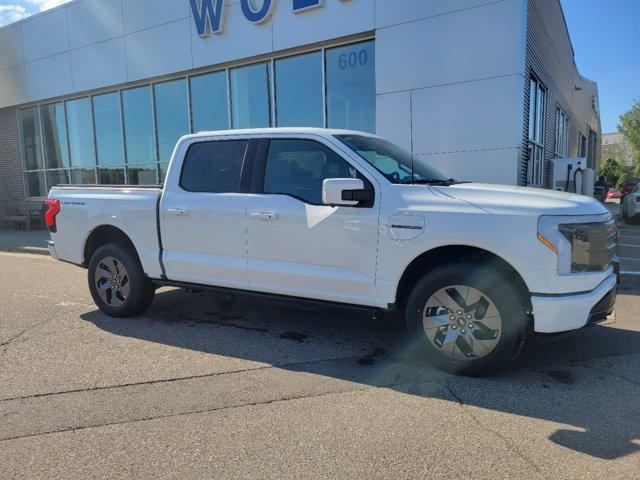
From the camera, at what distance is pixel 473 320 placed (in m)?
3.89

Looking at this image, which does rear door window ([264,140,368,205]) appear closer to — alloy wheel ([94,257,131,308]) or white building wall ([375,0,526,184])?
alloy wheel ([94,257,131,308])

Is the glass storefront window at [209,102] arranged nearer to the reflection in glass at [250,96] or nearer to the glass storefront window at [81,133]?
the reflection in glass at [250,96]

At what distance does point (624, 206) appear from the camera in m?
16.3

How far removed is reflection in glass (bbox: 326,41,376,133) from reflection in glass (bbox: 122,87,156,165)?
622 cm

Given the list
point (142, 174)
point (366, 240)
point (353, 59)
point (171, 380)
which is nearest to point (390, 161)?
point (366, 240)

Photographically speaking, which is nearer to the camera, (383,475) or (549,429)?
(383,475)

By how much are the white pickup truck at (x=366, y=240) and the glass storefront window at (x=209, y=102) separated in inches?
306

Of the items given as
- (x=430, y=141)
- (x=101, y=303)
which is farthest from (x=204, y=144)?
(x=430, y=141)

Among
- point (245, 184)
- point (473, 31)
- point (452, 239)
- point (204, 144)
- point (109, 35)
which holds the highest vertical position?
point (109, 35)

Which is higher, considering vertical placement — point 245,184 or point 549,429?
point 245,184

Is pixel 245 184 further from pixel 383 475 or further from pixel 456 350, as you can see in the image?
pixel 383 475

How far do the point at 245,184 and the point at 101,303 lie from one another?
95.3 inches

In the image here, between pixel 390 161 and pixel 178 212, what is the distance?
7.31 feet

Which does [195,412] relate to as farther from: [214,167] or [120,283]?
[120,283]
